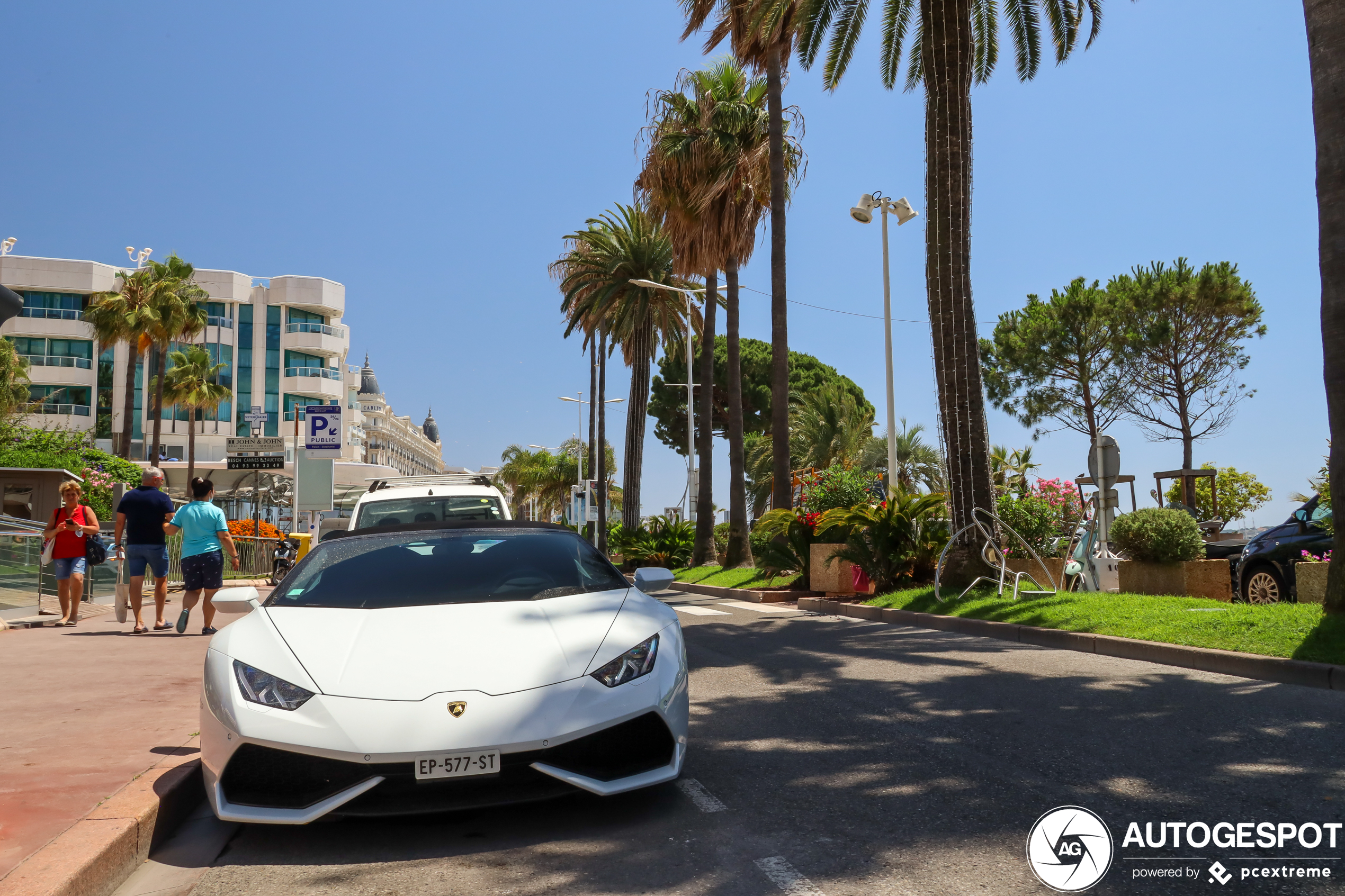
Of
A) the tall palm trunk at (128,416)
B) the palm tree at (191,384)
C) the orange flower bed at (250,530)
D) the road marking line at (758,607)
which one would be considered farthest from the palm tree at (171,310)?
the road marking line at (758,607)

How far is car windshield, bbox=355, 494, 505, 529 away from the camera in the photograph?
9789mm

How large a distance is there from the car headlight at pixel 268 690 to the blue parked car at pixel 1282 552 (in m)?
11.1

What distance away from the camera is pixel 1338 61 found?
28.6ft

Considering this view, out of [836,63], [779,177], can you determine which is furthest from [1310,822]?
[779,177]

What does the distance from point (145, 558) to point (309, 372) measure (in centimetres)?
6011

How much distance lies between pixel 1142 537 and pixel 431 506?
847cm

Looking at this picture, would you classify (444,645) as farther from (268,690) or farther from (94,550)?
(94,550)

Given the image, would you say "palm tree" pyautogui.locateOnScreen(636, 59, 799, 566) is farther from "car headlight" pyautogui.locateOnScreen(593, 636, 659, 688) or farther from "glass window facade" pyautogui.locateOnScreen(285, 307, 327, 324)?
"glass window facade" pyautogui.locateOnScreen(285, 307, 327, 324)

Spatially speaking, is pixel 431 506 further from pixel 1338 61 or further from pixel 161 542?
pixel 1338 61

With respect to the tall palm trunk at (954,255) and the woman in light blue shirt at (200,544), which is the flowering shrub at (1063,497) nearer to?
the tall palm trunk at (954,255)

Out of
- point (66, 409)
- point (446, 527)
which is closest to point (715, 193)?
point (446, 527)

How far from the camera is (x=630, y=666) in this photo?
13.0ft

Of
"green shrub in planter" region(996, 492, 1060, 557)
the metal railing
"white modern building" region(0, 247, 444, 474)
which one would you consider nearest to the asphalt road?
"green shrub in planter" region(996, 492, 1060, 557)

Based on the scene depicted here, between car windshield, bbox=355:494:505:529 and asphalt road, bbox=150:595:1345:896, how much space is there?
429cm
